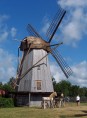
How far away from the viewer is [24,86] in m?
50.6

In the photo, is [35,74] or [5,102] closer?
[5,102]

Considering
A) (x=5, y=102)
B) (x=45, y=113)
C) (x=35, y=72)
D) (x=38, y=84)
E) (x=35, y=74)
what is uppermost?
(x=35, y=72)

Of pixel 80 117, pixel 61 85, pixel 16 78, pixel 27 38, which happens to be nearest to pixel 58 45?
pixel 27 38

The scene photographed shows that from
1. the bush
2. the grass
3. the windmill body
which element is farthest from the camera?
the windmill body

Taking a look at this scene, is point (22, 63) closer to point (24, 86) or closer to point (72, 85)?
point (24, 86)

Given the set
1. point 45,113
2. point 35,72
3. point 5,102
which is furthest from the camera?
point 35,72

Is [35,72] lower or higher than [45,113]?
higher

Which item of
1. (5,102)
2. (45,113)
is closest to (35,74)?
(5,102)

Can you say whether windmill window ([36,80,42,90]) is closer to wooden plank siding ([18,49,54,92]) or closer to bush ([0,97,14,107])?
wooden plank siding ([18,49,54,92])

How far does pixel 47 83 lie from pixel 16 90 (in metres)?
5.16

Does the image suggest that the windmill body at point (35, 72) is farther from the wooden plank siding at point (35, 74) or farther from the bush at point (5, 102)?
the bush at point (5, 102)

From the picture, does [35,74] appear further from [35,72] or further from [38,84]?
[38,84]

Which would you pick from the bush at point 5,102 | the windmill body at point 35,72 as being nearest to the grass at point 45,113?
the bush at point 5,102

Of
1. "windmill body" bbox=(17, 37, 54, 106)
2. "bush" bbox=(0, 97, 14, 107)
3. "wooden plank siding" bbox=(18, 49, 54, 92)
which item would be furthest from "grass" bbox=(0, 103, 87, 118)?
"wooden plank siding" bbox=(18, 49, 54, 92)
